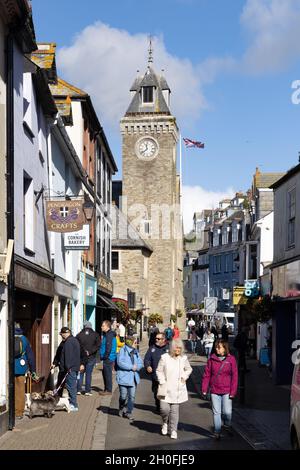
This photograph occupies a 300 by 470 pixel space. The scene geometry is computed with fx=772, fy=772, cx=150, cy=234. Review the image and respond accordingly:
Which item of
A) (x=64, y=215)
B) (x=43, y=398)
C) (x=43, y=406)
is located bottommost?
(x=43, y=406)

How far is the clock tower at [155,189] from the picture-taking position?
69.4 metres

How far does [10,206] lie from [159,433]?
4518 mm

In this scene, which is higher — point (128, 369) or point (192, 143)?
point (192, 143)

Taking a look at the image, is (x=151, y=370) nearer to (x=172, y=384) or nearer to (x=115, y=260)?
(x=172, y=384)

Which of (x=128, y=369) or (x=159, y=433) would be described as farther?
(x=128, y=369)

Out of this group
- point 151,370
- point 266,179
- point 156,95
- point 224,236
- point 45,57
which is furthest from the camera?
point 224,236

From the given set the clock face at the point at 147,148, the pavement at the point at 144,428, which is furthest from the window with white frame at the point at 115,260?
the pavement at the point at 144,428

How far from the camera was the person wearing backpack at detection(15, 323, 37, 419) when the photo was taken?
45.3ft

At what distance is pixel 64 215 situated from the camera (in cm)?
1748

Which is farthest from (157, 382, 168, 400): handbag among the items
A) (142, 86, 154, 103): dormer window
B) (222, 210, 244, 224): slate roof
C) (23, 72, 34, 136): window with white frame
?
(142, 86, 154, 103): dormer window

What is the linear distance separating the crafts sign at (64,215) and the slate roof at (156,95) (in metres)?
59.0

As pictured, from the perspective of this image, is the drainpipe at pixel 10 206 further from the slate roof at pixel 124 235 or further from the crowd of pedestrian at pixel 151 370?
the slate roof at pixel 124 235

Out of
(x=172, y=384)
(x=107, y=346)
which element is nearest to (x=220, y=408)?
(x=172, y=384)

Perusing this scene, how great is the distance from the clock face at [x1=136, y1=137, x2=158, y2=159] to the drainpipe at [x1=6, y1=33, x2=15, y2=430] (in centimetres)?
6019
